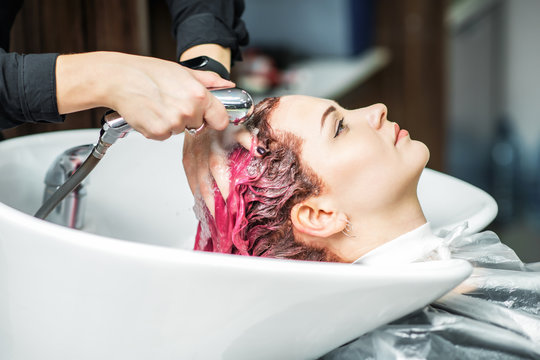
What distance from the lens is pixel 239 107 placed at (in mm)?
774

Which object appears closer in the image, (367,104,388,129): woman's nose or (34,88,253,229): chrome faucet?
(34,88,253,229): chrome faucet

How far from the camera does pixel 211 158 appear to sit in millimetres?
888

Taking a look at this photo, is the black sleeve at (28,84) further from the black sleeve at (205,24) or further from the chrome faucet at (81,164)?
the black sleeve at (205,24)

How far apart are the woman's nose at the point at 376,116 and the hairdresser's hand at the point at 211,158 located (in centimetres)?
18

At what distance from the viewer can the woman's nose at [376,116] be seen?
3.00 feet

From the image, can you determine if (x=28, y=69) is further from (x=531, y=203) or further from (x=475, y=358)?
(x=531, y=203)

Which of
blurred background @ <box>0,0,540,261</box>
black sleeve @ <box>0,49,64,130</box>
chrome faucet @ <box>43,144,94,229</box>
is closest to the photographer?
black sleeve @ <box>0,49,64,130</box>

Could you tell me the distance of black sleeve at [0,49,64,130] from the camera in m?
0.71

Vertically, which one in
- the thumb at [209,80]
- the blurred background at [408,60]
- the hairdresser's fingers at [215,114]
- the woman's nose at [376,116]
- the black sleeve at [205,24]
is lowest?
the blurred background at [408,60]

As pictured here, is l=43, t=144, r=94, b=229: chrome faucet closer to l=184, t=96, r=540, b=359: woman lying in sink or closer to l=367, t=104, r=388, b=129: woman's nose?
l=184, t=96, r=540, b=359: woman lying in sink

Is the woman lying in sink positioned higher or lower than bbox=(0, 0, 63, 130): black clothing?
lower

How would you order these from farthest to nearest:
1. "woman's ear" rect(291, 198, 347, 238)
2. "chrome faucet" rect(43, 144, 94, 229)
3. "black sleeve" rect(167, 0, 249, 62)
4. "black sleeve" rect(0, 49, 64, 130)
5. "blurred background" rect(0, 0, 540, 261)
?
1. "blurred background" rect(0, 0, 540, 261)
2. "black sleeve" rect(167, 0, 249, 62)
3. "chrome faucet" rect(43, 144, 94, 229)
4. "woman's ear" rect(291, 198, 347, 238)
5. "black sleeve" rect(0, 49, 64, 130)

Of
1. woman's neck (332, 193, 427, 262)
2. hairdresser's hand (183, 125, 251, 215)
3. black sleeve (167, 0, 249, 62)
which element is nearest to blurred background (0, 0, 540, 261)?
black sleeve (167, 0, 249, 62)

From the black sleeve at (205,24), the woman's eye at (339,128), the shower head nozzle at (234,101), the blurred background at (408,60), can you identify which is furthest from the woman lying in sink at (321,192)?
the blurred background at (408,60)
